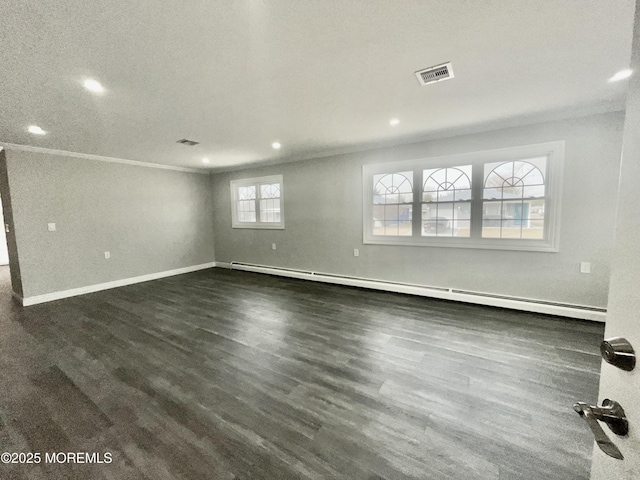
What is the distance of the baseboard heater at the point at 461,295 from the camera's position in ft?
10.3

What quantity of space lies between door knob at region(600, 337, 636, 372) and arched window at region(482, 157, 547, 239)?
11.7 feet

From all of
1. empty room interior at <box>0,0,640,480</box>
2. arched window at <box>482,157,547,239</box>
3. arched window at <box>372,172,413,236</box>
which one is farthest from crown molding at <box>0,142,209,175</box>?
arched window at <box>482,157,547,239</box>

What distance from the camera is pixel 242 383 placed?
2080mm

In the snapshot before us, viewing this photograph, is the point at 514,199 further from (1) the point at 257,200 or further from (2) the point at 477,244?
(1) the point at 257,200

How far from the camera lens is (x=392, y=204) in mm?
4363

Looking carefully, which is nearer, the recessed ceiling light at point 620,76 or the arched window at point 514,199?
the recessed ceiling light at point 620,76

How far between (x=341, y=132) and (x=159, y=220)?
4.45 m

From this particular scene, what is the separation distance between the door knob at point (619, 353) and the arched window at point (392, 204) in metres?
3.80

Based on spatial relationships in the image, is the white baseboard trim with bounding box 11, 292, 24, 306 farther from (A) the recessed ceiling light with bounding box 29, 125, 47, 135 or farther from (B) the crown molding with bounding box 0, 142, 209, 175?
(A) the recessed ceiling light with bounding box 29, 125, 47, 135

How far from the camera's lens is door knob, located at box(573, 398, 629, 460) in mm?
493

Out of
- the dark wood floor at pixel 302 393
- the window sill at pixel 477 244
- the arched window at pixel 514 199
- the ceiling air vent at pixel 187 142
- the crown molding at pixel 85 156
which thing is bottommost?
the dark wood floor at pixel 302 393

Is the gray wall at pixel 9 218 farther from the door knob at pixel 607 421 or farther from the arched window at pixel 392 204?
the door knob at pixel 607 421

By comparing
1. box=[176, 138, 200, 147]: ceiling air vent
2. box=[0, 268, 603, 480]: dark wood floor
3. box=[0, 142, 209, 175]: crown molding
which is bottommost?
box=[0, 268, 603, 480]: dark wood floor

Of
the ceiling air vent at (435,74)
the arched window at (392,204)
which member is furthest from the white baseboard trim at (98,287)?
the ceiling air vent at (435,74)
